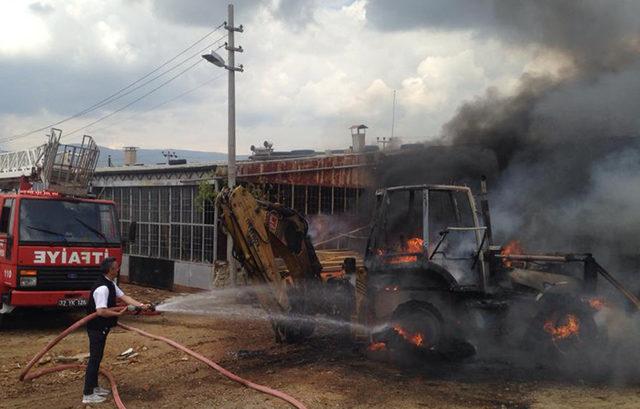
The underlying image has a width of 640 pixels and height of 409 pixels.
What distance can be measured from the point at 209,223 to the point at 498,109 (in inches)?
343

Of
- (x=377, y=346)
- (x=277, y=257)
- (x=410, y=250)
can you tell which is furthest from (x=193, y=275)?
(x=410, y=250)

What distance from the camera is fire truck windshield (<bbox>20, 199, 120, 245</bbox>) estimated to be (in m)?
10.4

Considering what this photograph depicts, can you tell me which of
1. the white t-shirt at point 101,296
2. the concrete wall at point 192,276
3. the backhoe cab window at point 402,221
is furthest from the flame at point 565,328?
the concrete wall at point 192,276

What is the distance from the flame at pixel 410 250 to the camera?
7957 millimetres

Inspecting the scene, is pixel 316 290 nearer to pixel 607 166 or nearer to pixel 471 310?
pixel 471 310

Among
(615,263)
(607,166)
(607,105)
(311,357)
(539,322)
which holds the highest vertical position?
(607,105)

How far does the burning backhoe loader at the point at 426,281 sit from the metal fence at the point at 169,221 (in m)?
7.38

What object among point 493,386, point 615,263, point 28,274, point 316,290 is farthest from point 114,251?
point 615,263

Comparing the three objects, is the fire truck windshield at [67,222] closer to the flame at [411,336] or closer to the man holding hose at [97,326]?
the man holding hose at [97,326]

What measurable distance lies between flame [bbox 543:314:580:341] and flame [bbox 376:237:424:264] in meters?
2.03

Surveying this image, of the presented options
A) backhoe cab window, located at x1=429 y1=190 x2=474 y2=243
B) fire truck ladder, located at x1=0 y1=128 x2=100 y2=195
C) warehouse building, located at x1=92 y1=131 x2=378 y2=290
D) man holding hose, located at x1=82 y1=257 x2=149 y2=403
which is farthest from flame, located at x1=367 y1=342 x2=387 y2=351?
warehouse building, located at x1=92 y1=131 x2=378 y2=290

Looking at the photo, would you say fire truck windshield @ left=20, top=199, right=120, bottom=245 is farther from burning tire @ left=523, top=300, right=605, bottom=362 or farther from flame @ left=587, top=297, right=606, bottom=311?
flame @ left=587, top=297, right=606, bottom=311

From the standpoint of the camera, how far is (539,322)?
7641mm

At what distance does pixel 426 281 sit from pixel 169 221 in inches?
464
